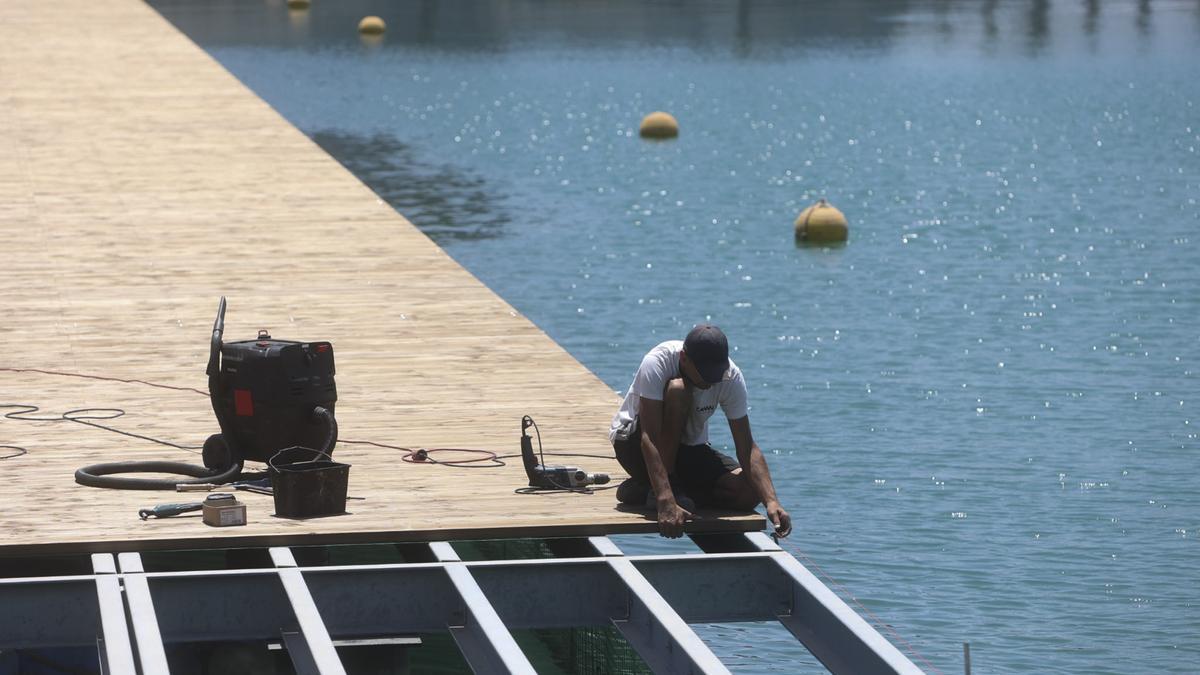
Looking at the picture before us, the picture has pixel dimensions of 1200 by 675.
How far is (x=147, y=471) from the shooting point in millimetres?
9586

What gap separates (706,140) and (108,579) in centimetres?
2866

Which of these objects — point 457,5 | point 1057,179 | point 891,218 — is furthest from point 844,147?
point 457,5

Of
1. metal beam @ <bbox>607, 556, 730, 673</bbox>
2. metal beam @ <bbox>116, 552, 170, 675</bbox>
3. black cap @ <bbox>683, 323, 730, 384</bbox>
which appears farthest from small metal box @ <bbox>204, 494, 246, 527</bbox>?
black cap @ <bbox>683, 323, 730, 384</bbox>

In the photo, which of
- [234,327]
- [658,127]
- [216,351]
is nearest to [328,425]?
[216,351]

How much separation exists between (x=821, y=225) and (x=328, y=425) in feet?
55.2

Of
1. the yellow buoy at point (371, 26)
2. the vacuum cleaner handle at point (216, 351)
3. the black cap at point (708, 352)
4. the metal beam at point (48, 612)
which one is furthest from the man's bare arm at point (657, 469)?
the yellow buoy at point (371, 26)

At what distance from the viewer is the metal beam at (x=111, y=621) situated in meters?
7.34

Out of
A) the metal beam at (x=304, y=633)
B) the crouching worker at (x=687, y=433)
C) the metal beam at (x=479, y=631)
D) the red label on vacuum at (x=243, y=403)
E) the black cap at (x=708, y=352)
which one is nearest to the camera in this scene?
the metal beam at (x=304, y=633)

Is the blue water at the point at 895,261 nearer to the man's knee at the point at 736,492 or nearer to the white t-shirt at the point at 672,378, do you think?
the man's knee at the point at 736,492

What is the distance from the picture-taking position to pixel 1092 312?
2116cm

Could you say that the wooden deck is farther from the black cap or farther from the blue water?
the blue water

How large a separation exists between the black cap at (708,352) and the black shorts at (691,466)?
0.62 meters

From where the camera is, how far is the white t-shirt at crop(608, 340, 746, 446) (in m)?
8.55

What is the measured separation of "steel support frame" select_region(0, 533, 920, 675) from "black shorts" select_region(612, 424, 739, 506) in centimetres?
30
